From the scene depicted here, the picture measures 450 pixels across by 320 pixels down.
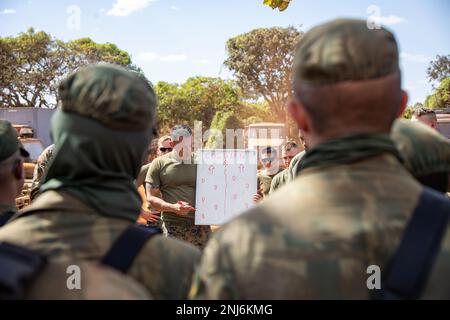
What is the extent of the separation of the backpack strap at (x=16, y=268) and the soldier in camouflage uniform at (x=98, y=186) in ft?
0.30

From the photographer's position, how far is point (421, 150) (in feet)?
5.75

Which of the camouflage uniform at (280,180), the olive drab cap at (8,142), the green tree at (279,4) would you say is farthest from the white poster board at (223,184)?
the olive drab cap at (8,142)

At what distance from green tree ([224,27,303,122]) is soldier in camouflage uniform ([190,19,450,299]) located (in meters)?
32.3

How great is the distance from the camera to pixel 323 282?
1.22 meters

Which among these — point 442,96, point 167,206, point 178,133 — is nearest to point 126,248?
point 167,206

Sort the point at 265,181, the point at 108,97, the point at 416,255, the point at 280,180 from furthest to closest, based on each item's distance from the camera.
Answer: the point at 265,181 < the point at 280,180 < the point at 108,97 < the point at 416,255

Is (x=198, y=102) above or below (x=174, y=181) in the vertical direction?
above

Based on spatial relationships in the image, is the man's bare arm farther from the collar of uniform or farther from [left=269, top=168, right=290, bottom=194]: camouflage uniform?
the collar of uniform

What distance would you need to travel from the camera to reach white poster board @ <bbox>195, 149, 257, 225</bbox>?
5.58 metres

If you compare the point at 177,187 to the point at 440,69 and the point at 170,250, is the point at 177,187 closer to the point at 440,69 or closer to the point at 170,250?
the point at 170,250

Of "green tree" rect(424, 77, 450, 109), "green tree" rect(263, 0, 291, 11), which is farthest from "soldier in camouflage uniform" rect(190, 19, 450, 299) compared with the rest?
"green tree" rect(424, 77, 450, 109)

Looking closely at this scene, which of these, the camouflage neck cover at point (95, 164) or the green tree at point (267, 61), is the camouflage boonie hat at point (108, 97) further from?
the green tree at point (267, 61)

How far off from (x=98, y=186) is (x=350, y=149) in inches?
30.5

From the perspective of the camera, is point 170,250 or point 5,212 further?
point 5,212
